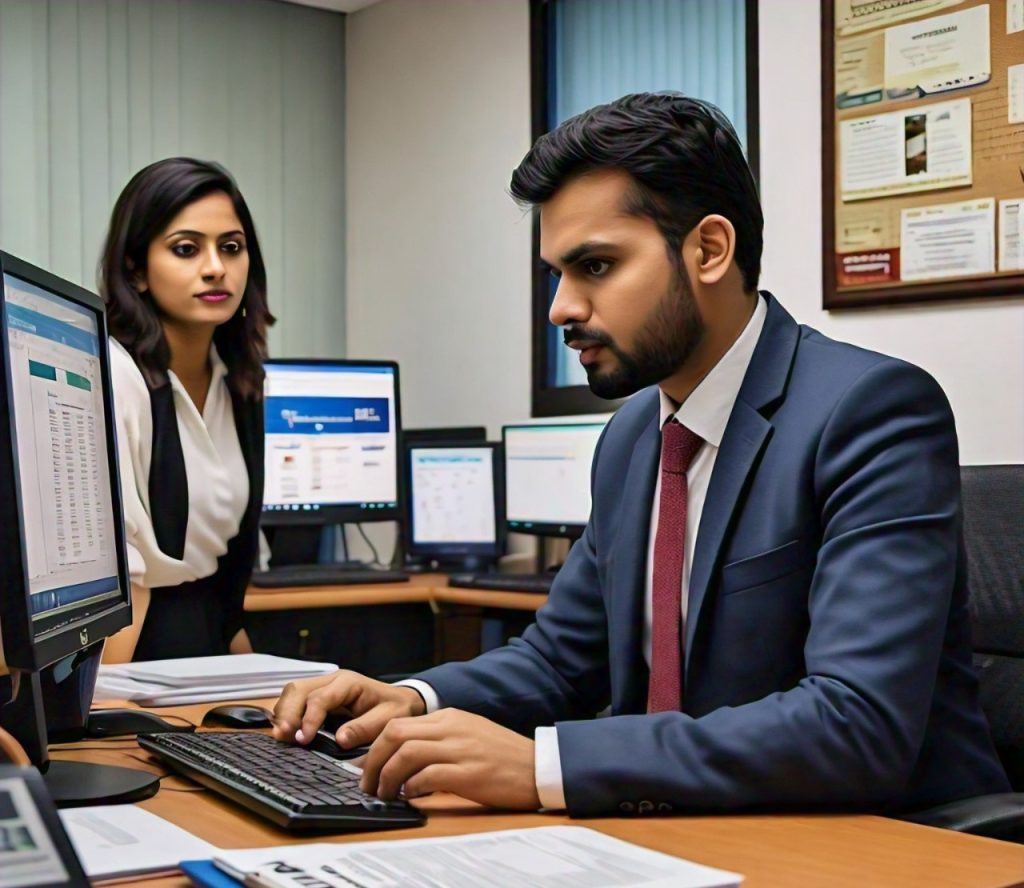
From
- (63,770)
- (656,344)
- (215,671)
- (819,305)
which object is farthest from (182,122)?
(63,770)

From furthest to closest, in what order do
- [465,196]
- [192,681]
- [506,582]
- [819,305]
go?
[465,196] → [506,582] → [819,305] → [192,681]

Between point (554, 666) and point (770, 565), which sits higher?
point (770, 565)

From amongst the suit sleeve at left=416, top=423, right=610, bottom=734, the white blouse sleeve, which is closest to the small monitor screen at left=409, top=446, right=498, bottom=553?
the white blouse sleeve

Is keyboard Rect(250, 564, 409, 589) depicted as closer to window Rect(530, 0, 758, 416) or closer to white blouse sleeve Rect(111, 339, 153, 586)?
window Rect(530, 0, 758, 416)

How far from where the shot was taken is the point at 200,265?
2613 mm

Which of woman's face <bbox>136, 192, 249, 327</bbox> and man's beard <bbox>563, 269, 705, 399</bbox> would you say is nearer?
man's beard <bbox>563, 269, 705, 399</bbox>

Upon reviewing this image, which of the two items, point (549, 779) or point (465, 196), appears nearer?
point (549, 779)

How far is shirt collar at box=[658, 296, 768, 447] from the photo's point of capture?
4.71ft

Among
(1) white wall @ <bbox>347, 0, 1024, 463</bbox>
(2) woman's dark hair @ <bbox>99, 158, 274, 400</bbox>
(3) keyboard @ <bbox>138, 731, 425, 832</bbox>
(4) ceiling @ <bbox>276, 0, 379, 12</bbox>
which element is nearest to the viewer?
(3) keyboard @ <bbox>138, 731, 425, 832</bbox>

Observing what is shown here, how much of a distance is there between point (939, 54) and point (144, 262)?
1675mm

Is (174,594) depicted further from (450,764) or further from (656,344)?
(450,764)

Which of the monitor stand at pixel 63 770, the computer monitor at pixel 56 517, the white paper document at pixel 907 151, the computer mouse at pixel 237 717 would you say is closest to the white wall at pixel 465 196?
the white paper document at pixel 907 151

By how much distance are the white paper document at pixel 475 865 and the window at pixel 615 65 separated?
8.40 ft

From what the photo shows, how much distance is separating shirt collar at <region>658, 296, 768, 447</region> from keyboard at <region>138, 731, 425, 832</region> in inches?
20.1
